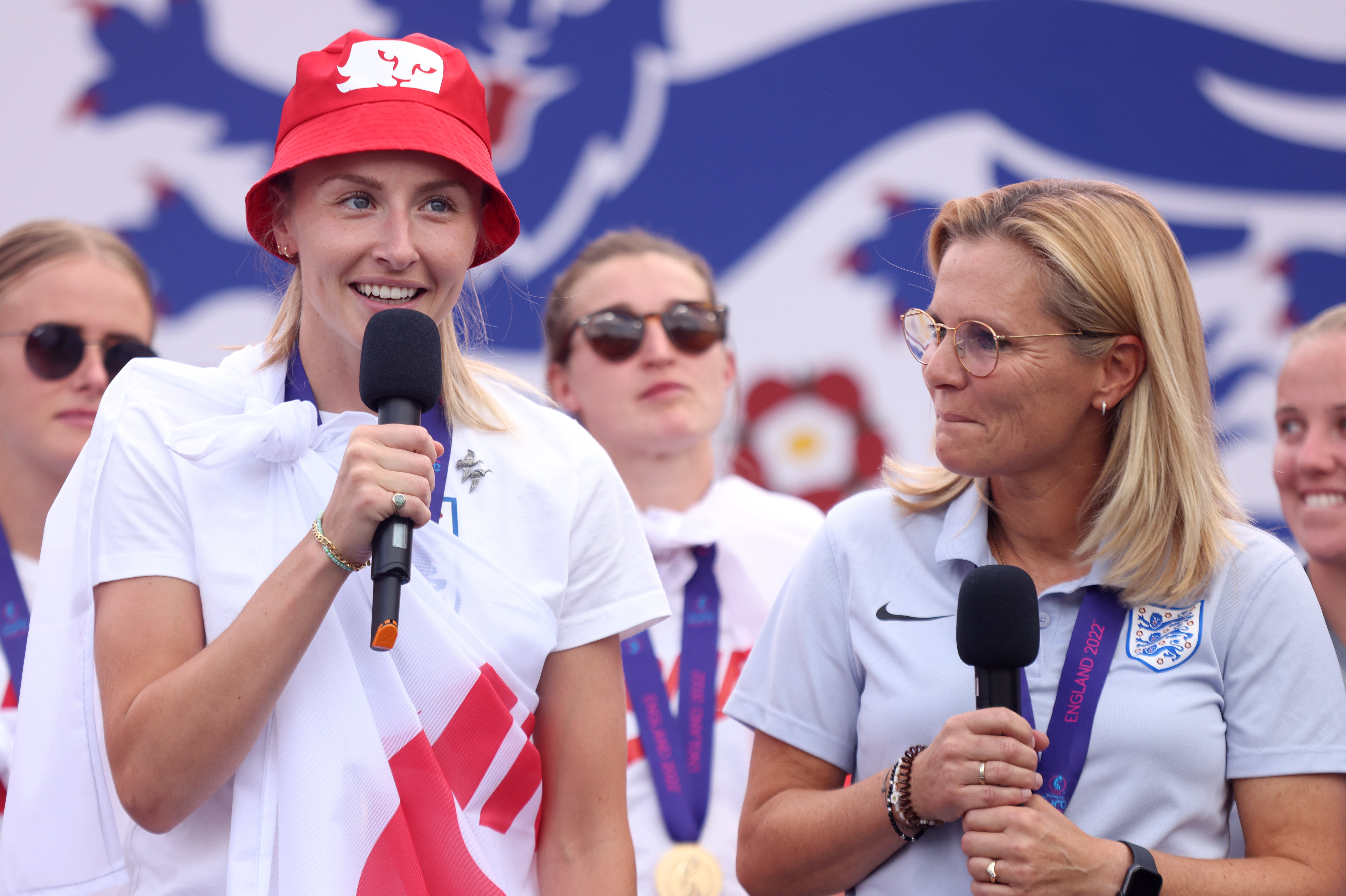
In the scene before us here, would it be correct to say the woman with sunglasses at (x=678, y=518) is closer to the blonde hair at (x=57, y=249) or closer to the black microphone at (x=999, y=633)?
the blonde hair at (x=57, y=249)

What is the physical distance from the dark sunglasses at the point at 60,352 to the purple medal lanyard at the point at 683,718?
140cm

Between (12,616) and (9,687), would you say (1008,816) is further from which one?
(12,616)

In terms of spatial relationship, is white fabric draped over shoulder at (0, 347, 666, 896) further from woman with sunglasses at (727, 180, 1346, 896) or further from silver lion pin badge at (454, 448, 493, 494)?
woman with sunglasses at (727, 180, 1346, 896)

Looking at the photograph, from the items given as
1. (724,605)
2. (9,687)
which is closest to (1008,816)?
(724,605)

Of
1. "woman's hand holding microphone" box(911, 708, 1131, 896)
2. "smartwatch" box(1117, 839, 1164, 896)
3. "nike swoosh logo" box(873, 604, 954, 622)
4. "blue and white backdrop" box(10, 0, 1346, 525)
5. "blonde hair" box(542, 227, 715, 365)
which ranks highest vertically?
"blue and white backdrop" box(10, 0, 1346, 525)

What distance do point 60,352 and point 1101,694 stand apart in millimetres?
2492

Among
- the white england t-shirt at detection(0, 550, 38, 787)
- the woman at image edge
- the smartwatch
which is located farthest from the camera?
the woman at image edge

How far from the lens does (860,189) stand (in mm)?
4426

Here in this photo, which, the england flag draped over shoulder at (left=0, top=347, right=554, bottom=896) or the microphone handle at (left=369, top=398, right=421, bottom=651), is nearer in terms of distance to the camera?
the microphone handle at (left=369, top=398, right=421, bottom=651)

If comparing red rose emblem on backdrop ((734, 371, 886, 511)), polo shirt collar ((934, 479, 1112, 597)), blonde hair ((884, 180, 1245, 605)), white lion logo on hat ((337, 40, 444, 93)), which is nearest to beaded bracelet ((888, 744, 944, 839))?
polo shirt collar ((934, 479, 1112, 597))

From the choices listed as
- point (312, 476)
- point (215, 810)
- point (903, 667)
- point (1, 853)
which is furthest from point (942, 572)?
point (1, 853)

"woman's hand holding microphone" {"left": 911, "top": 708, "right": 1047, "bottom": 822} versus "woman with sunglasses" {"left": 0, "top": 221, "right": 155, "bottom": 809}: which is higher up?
"woman with sunglasses" {"left": 0, "top": 221, "right": 155, "bottom": 809}

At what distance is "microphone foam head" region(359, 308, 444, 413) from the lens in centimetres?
171

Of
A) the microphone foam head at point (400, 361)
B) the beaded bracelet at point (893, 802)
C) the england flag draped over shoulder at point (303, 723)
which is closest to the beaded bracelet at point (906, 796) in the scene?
the beaded bracelet at point (893, 802)
